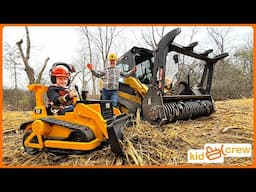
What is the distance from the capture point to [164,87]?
468 cm

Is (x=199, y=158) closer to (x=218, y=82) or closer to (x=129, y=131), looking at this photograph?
(x=129, y=131)

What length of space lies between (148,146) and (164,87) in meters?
1.93

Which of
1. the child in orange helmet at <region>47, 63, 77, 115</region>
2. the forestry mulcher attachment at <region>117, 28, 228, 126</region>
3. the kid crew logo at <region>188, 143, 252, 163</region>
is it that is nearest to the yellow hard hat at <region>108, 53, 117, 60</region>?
the forestry mulcher attachment at <region>117, 28, 228, 126</region>

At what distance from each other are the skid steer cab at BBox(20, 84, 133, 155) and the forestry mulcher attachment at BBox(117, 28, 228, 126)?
0.80 meters

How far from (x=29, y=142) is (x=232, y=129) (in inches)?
95.1

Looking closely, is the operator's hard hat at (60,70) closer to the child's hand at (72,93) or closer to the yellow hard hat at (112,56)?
the child's hand at (72,93)

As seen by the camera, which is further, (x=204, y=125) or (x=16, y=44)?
(x=204, y=125)

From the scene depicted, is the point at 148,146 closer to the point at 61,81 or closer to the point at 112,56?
the point at 61,81

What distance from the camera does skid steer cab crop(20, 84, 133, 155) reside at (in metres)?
2.77

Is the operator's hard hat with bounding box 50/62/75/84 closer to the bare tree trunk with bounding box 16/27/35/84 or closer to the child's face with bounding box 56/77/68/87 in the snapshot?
the child's face with bounding box 56/77/68/87

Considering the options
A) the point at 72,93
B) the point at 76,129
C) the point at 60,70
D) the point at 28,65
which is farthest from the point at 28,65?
the point at 76,129

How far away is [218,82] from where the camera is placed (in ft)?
17.1

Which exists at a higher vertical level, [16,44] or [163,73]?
[16,44]

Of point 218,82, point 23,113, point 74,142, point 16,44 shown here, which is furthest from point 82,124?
point 218,82
